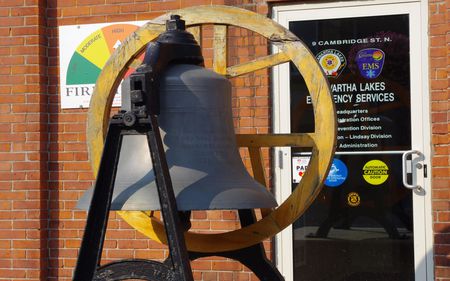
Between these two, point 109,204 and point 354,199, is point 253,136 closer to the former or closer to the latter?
point 109,204

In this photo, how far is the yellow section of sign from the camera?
6.55 m

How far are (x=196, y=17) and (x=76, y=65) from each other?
2.75 meters

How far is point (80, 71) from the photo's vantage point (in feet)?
21.7

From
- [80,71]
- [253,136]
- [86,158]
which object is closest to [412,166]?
[253,136]

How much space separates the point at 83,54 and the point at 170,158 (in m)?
3.15

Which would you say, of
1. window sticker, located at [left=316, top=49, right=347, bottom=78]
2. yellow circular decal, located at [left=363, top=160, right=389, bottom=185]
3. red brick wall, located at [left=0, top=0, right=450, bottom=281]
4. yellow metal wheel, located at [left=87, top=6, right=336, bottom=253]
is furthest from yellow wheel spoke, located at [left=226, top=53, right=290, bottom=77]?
red brick wall, located at [left=0, top=0, right=450, bottom=281]

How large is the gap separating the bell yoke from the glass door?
7.94 ft

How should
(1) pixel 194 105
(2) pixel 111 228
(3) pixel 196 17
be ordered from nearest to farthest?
(1) pixel 194 105 < (3) pixel 196 17 < (2) pixel 111 228

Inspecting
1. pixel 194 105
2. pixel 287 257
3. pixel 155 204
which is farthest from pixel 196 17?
pixel 287 257

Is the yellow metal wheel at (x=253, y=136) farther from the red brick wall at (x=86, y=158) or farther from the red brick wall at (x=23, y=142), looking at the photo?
the red brick wall at (x=23, y=142)

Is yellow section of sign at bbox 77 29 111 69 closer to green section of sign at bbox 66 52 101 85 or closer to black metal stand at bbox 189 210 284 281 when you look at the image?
green section of sign at bbox 66 52 101 85

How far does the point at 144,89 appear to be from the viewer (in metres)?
3.44

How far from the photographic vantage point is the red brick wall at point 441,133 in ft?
19.1

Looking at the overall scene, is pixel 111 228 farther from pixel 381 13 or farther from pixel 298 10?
pixel 381 13
